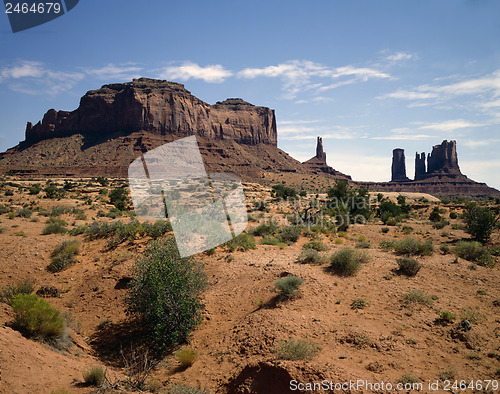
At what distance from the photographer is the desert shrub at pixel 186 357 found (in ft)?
25.6

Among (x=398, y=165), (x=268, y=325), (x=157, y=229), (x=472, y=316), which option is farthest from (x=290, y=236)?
(x=398, y=165)

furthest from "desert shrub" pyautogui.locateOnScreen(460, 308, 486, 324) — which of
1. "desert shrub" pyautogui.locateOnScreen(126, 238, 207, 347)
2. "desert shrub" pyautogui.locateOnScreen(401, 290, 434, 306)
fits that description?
"desert shrub" pyautogui.locateOnScreen(126, 238, 207, 347)

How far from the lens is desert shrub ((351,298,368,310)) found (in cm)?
945

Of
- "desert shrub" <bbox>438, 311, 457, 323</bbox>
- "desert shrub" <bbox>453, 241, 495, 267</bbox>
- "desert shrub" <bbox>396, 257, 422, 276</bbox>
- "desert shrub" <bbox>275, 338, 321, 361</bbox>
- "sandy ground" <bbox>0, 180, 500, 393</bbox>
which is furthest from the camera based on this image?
"desert shrub" <bbox>453, 241, 495, 267</bbox>

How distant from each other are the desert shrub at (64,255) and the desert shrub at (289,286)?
33.5ft

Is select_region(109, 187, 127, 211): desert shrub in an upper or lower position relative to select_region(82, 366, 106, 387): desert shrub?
upper

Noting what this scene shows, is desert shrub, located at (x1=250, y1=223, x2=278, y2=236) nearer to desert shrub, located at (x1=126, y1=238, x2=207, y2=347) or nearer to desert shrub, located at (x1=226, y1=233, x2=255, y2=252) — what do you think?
desert shrub, located at (x1=226, y1=233, x2=255, y2=252)

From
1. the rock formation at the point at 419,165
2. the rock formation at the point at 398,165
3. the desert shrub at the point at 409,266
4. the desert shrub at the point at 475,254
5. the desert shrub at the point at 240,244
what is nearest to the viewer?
the desert shrub at the point at 409,266

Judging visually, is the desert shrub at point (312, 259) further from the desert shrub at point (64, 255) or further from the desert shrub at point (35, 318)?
the desert shrub at point (64, 255)

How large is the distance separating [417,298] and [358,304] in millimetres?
1943

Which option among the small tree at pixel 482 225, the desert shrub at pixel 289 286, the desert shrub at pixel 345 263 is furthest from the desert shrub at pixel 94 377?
the small tree at pixel 482 225

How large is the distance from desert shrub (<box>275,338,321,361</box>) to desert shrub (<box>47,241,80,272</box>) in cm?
1125

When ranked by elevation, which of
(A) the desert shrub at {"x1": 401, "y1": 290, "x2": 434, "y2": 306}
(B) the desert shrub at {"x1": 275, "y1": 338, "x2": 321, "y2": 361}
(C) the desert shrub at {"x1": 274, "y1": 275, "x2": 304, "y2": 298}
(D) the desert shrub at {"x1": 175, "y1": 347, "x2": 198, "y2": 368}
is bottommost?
(D) the desert shrub at {"x1": 175, "y1": 347, "x2": 198, "y2": 368}

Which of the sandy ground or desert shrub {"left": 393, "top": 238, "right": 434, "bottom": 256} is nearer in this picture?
the sandy ground
